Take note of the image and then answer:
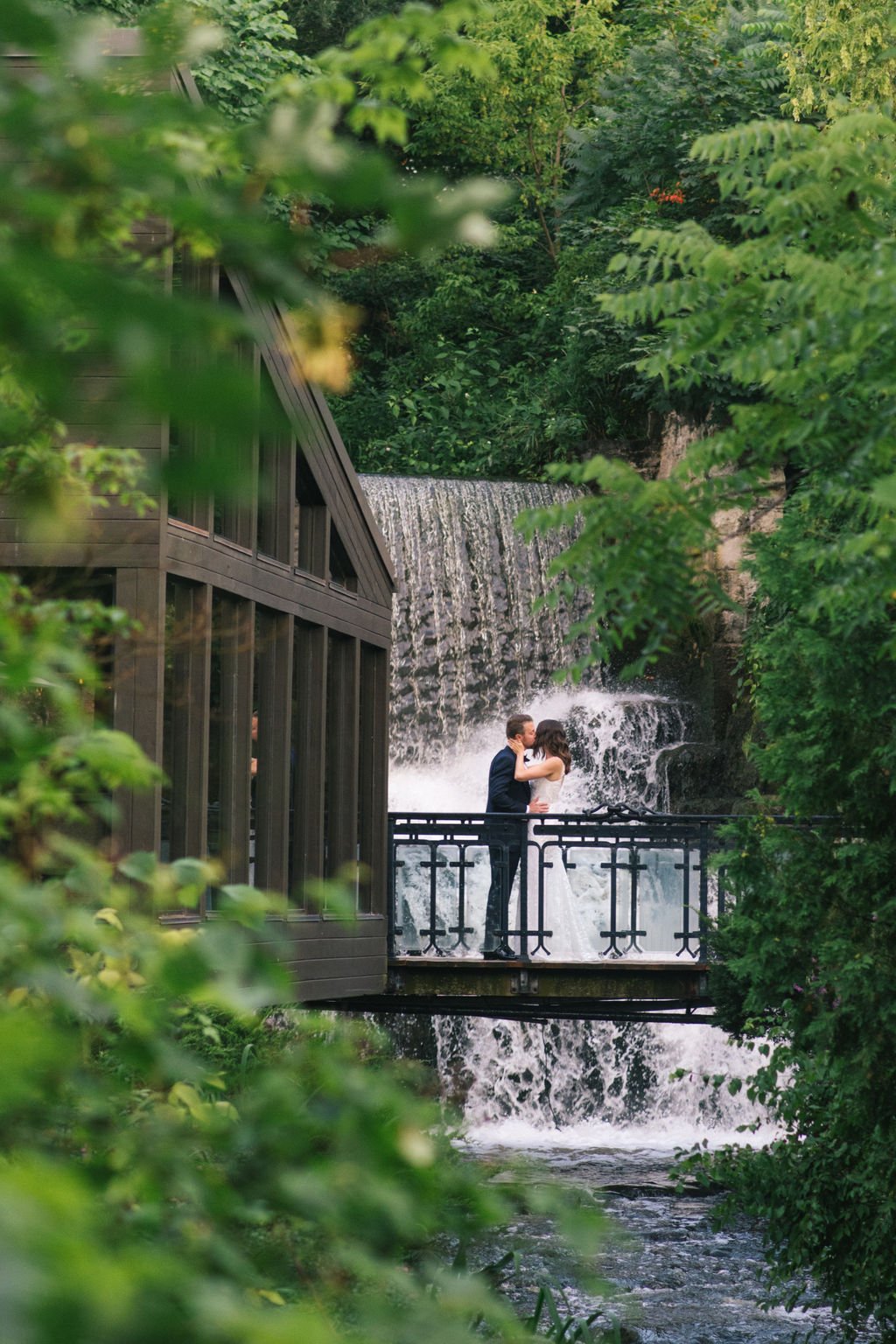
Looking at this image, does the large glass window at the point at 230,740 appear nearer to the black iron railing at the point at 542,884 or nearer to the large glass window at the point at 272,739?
the large glass window at the point at 272,739

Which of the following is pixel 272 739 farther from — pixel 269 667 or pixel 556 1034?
pixel 556 1034

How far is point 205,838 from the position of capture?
943cm

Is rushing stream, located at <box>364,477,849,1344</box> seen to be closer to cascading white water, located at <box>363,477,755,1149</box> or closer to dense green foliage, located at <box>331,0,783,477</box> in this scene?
cascading white water, located at <box>363,477,755,1149</box>

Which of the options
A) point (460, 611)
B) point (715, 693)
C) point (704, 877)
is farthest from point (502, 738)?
point (704, 877)

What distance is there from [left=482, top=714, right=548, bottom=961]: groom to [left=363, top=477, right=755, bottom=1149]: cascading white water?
4.42 m

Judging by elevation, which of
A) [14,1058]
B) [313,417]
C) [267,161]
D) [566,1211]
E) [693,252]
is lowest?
[566,1211]

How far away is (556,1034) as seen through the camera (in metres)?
17.5

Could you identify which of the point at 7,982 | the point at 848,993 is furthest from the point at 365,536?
the point at 7,982

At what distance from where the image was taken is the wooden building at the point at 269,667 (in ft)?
28.2

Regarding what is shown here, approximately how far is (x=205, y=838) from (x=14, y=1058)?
28.0 feet

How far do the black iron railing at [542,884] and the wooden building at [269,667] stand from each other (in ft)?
1.23

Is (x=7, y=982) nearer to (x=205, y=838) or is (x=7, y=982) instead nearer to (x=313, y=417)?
(x=205, y=838)

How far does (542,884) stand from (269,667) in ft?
11.2

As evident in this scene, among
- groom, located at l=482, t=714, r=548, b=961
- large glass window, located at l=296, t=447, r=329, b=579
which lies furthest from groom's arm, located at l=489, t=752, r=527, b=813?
large glass window, located at l=296, t=447, r=329, b=579
